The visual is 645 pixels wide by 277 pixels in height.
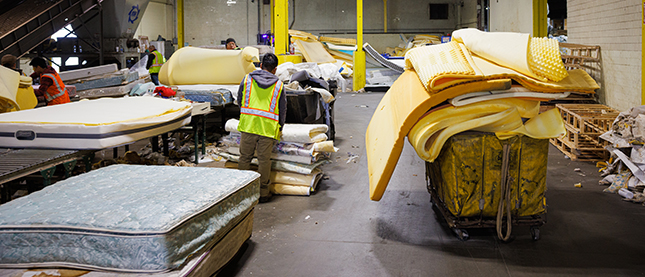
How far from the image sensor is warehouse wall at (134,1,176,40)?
19.4 m

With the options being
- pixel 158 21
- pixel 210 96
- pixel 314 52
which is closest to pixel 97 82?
pixel 210 96

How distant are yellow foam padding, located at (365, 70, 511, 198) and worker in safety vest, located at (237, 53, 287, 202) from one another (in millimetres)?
1094

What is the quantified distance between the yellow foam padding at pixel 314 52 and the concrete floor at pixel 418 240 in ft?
39.1

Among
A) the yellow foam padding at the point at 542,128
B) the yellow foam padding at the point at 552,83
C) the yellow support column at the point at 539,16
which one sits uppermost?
the yellow support column at the point at 539,16

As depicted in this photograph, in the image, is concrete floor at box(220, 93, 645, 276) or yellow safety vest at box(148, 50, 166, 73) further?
yellow safety vest at box(148, 50, 166, 73)

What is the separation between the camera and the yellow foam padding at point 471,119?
10.2 feet

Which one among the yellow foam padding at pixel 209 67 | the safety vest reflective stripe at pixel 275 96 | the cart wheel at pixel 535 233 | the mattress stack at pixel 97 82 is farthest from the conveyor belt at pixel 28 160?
the mattress stack at pixel 97 82

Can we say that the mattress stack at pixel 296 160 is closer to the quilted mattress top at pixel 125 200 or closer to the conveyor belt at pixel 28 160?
the quilted mattress top at pixel 125 200

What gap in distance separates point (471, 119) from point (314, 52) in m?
14.2

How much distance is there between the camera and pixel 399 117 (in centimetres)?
342

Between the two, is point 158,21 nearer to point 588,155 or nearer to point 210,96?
point 210,96

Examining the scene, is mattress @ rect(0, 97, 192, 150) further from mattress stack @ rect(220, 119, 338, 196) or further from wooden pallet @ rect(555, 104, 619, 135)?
wooden pallet @ rect(555, 104, 619, 135)

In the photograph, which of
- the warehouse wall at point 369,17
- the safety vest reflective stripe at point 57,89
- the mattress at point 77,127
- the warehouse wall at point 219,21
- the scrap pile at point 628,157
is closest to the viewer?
the mattress at point 77,127

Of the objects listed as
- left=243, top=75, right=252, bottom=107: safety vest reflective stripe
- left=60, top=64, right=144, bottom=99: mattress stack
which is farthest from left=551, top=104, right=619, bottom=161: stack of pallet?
left=60, top=64, right=144, bottom=99: mattress stack
